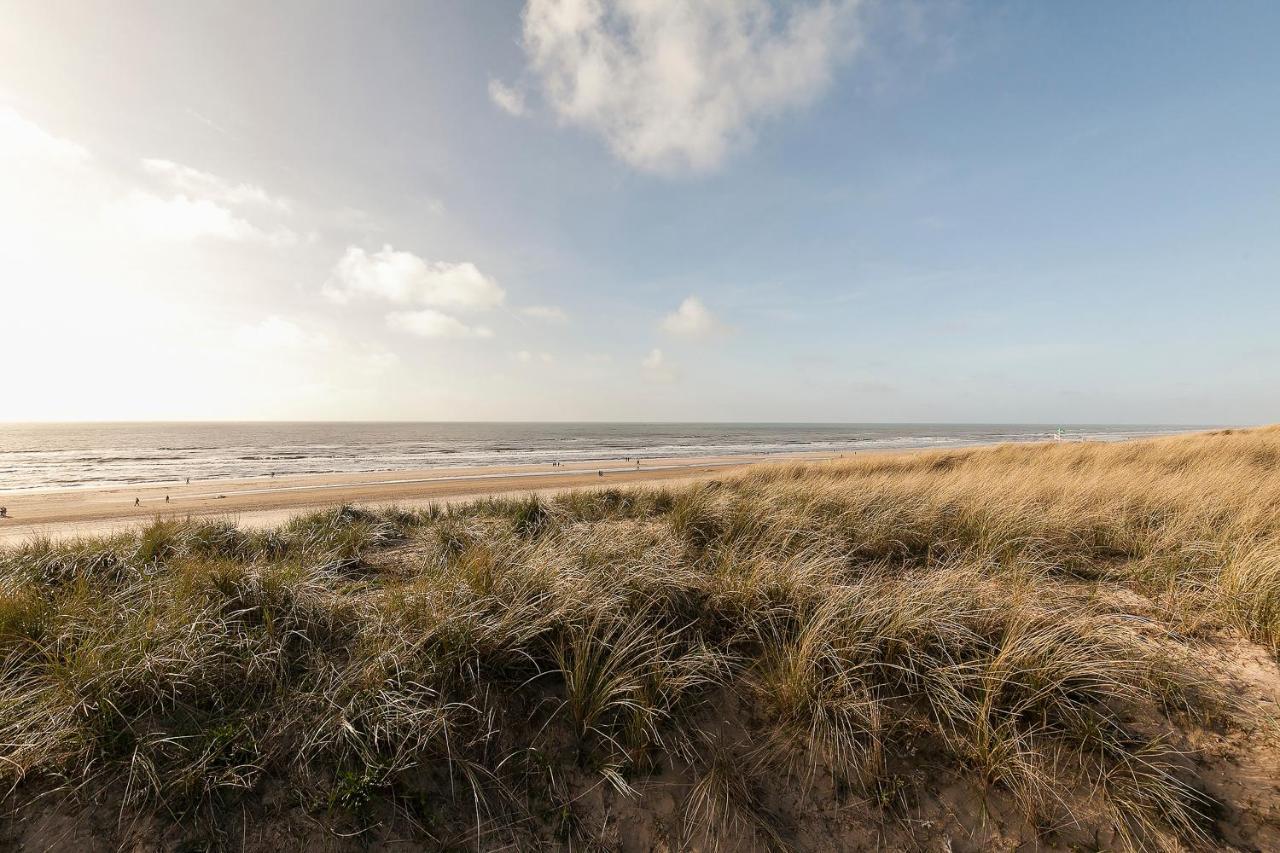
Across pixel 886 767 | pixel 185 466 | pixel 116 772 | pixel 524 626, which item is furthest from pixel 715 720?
pixel 185 466

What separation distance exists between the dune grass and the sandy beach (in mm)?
9087

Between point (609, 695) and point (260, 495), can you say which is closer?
point (609, 695)

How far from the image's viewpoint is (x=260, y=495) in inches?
783

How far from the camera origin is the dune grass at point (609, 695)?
293cm

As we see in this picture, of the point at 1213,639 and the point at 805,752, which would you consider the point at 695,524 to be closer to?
the point at 805,752

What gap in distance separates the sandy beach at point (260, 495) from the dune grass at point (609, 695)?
29.8 feet

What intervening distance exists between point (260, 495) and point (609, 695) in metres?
22.7

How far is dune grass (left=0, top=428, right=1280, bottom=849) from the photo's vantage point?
2.93m

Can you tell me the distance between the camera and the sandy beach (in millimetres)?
14355

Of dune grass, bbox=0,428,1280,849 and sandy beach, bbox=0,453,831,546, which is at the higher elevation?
dune grass, bbox=0,428,1280,849

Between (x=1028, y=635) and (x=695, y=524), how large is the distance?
14.5ft

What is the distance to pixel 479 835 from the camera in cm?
291

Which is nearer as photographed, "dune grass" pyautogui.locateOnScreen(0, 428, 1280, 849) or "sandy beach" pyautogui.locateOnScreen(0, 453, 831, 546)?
"dune grass" pyautogui.locateOnScreen(0, 428, 1280, 849)

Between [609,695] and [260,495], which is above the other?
[609,695]
